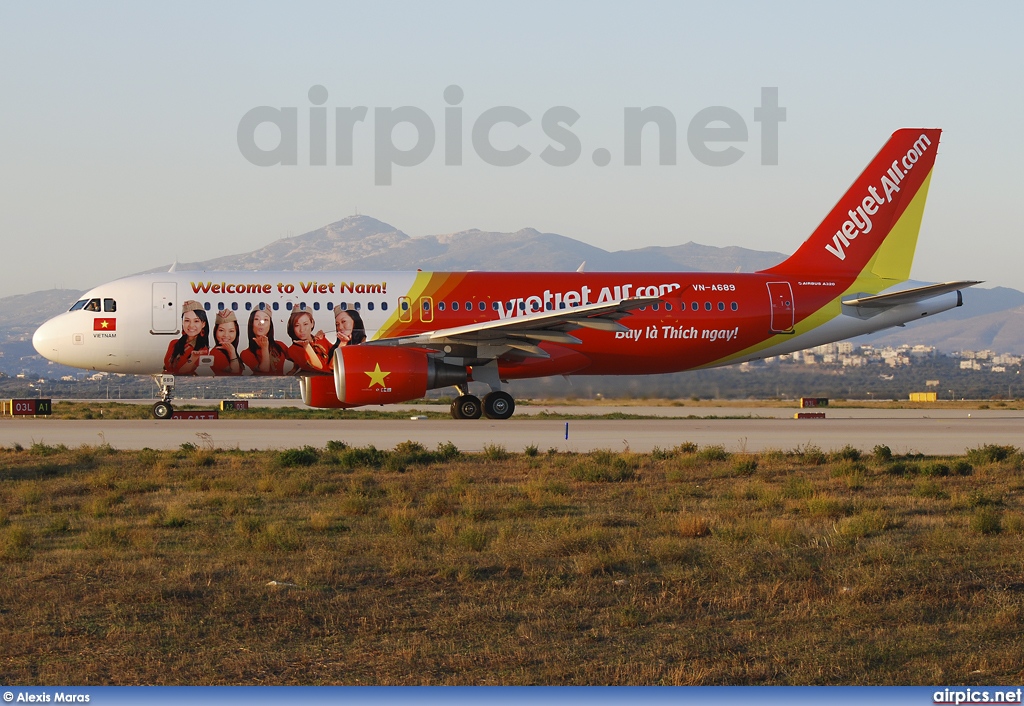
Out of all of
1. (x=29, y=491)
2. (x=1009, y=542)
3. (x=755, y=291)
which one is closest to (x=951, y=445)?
(x=755, y=291)

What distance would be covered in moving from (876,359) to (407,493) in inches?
2975

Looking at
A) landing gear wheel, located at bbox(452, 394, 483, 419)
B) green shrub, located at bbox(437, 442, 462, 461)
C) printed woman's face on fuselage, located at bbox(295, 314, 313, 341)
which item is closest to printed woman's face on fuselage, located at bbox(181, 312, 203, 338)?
printed woman's face on fuselage, located at bbox(295, 314, 313, 341)

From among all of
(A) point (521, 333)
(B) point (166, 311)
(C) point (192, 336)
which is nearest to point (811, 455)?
(A) point (521, 333)

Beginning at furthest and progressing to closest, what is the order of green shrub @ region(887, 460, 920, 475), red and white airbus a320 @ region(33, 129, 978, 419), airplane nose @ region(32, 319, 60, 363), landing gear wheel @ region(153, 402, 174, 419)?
landing gear wheel @ region(153, 402, 174, 419) < airplane nose @ region(32, 319, 60, 363) < red and white airbus a320 @ region(33, 129, 978, 419) < green shrub @ region(887, 460, 920, 475)

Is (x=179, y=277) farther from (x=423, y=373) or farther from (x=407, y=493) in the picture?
(x=407, y=493)

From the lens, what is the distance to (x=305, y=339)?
28.5m

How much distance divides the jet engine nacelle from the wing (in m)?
0.90

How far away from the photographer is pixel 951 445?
23609mm

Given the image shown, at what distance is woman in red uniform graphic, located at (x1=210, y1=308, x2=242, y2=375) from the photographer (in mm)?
28406

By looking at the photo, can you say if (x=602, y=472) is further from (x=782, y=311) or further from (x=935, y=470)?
(x=782, y=311)

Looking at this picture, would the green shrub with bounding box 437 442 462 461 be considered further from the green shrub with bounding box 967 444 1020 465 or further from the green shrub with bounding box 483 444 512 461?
the green shrub with bounding box 967 444 1020 465

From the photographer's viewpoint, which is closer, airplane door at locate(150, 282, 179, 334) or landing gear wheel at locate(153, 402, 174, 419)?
airplane door at locate(150, 282, 179, 334)

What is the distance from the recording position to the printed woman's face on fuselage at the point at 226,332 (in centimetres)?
2841

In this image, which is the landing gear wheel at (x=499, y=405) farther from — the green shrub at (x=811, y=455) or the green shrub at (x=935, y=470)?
the green shrub at (x=935, y=470)
